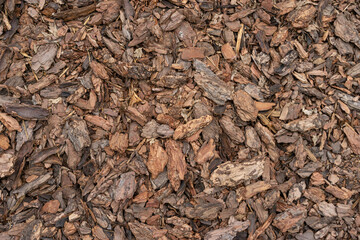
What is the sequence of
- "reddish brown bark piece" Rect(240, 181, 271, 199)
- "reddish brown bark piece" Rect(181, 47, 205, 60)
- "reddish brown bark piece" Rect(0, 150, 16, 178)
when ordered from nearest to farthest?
1. "reddish brown bark piece" Rect(0, 150, 16, 178)
2. "reddish brown bark piece" Rect(240, 181, 271, 199)
3. "reddish brown bark piece" Rect(181, 47, 205, 60)

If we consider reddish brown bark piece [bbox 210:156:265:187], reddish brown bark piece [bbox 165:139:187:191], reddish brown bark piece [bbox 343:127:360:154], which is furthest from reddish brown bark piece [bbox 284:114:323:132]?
reddish brown bark piece [bbox 165:139:187:191]

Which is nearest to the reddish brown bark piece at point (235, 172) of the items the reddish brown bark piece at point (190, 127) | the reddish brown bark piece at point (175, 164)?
the reddish brown bark piece at point (175, 164)

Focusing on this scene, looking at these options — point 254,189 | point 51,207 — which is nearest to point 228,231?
point 254,189

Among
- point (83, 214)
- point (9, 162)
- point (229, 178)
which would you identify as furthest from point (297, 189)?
point (9, 162)

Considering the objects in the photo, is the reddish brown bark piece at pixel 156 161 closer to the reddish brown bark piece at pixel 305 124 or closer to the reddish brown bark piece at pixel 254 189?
the reddish brown bark piece at pixel 254 189

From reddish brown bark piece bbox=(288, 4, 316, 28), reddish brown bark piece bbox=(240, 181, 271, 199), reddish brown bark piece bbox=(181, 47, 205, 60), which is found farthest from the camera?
reddish brown bark piece bbox=(288, 4, 316, 28)

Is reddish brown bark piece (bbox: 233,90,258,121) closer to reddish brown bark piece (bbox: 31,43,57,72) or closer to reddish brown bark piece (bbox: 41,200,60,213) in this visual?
reddish brown bark piece (bbox: 31,43,57,72)
